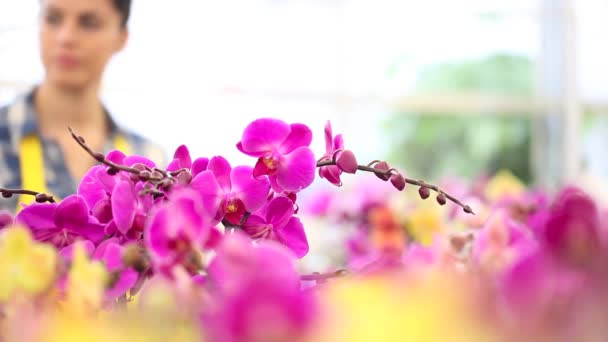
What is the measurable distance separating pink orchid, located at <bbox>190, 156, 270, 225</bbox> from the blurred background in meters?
2.46

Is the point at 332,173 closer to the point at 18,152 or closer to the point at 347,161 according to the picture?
the point at 347,161

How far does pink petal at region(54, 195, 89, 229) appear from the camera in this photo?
0.35 m

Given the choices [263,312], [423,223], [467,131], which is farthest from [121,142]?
[467,131]

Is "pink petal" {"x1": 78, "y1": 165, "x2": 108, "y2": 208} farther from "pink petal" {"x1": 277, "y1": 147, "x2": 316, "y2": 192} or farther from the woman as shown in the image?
the woman

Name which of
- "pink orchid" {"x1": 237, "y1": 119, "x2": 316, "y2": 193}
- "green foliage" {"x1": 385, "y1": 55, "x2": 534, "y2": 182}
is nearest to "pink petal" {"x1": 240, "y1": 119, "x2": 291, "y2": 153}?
"pink orchid" {"x1": 237, "y1": 119, "x2": 316, "y2": 193}

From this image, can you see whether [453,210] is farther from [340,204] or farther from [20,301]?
[20,301]

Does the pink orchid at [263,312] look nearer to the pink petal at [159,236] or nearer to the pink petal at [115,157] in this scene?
the pink petal at [159,236]

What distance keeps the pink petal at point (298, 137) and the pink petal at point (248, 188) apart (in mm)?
26

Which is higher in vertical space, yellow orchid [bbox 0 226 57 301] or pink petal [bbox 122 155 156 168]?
pink petal [bbox 122 155 156 168]

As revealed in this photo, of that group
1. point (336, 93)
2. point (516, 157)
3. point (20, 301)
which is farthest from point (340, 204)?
point (516, 157)

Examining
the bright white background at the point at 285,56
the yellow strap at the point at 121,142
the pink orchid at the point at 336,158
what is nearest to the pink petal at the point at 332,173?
the pink orchid at the point at 336,158

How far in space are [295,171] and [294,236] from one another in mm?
35

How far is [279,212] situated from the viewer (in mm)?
379

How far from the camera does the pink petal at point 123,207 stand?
0.33 metres
